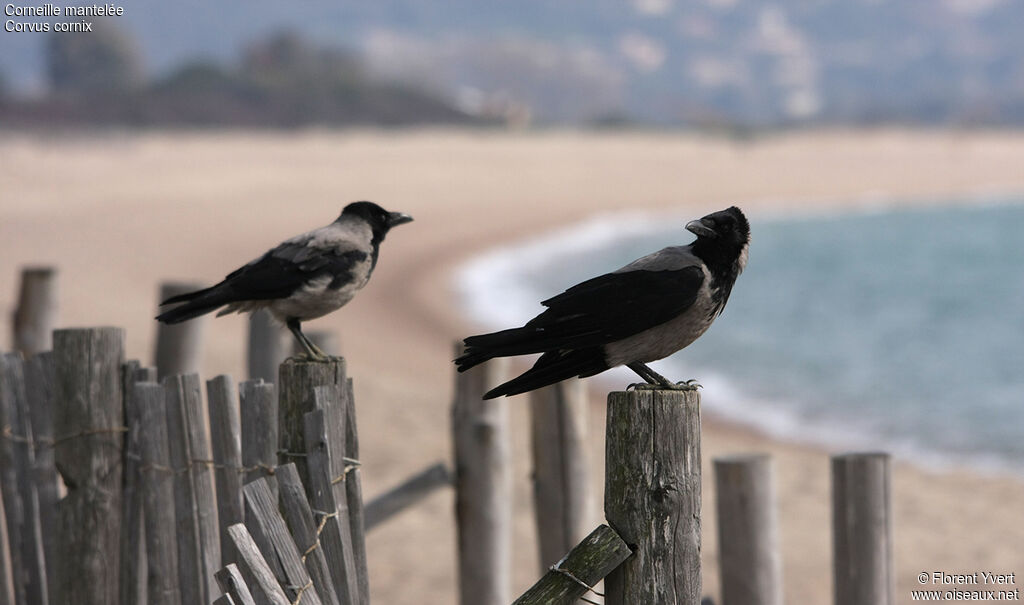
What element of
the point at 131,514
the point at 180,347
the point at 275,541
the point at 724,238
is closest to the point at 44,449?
the point at 131,514

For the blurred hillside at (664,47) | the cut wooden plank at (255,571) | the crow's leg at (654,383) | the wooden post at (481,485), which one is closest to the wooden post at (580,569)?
the crow's leg at (654,383)

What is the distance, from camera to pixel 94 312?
49.4 feet

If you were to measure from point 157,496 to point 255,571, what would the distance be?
44.6 inches

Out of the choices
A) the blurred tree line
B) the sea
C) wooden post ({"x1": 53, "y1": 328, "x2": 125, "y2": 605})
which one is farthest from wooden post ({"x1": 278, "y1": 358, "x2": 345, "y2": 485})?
the blurred tree line

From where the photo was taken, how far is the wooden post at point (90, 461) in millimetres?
3887

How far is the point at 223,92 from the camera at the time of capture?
62562mm

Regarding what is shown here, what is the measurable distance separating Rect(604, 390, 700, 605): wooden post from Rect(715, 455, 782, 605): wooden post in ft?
4.18

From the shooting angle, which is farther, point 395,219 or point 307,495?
point 395,219

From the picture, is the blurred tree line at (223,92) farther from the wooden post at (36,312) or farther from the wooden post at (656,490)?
the wooden post at (656,490)

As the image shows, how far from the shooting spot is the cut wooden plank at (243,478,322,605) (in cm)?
287

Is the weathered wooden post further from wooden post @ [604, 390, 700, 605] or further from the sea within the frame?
the sea

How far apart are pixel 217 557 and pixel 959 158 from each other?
212 ft

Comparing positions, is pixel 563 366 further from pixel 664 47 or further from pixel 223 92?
pixel 664 47

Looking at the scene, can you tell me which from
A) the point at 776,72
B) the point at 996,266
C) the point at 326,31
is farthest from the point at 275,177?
the point at 326,31
